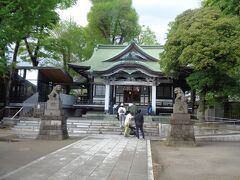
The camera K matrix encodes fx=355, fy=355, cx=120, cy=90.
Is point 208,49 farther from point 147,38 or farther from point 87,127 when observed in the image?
point 147,38

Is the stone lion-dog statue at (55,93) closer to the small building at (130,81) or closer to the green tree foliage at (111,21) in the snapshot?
the small building at (130,81)

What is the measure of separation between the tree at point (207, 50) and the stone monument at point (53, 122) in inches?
360

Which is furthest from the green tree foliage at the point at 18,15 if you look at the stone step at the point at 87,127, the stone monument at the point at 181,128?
the stone step at the point at 87,127

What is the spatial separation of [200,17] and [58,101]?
1194 centimetres

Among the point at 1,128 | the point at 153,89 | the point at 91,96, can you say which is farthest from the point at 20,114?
the point at 153,89

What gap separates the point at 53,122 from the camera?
61.4 feet

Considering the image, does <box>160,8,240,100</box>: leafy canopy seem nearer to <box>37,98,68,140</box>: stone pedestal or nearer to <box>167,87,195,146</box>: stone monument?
<box>167,87,195,146</box>: stone monument

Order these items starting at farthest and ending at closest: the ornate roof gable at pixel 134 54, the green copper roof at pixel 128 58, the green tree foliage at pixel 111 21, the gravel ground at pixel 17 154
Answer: the green tree foliage at pixel 111 21, the ornate roof gable at pixel 134 54, the green copper roof at pixel 128 58, the gravel ground at pixel 17 154

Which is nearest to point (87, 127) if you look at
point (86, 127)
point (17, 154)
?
point (86, 127)

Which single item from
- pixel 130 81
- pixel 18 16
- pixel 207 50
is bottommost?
pixel 130 81

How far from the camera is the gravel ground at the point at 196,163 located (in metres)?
9.77

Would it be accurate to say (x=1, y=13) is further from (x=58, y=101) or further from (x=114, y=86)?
(x=114, y=86)

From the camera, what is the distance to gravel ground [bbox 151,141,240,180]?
977cm

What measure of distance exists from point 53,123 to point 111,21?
32.5m
